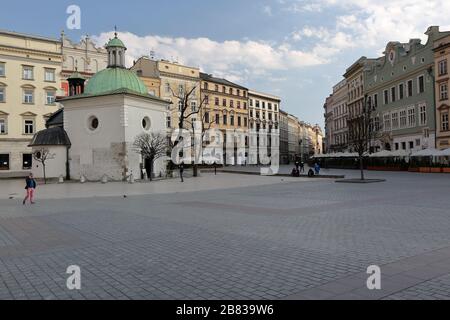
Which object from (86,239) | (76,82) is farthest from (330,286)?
(76,82)

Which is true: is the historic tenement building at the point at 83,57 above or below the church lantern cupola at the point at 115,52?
above

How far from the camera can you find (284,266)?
685 cm

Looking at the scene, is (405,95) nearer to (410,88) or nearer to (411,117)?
(410,88)

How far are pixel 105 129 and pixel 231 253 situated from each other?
34.8 meters

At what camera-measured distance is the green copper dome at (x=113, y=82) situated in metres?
41.7

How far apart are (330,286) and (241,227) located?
5476 millimetres

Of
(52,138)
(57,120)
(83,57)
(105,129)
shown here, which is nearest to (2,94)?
(57,120)

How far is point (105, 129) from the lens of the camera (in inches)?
1582

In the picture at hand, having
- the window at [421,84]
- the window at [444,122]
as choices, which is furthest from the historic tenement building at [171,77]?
the window at [444,122]

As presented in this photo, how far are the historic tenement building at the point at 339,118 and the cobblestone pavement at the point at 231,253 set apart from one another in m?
74.4

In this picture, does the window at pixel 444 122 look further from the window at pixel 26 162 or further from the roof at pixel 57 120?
the window at pixel 26 162

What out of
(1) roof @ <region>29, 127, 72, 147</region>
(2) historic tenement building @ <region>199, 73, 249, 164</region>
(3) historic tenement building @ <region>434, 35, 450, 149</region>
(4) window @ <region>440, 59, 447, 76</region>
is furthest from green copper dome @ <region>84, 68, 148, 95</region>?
(4) window @ <region>440, 59, 447, 76</region>
